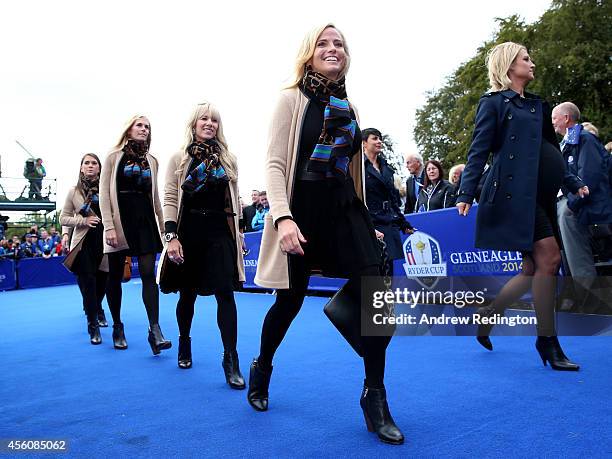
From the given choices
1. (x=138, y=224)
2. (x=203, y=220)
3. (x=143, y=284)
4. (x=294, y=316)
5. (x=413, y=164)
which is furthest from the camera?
(x=413, y=164)

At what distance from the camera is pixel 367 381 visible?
2596mm

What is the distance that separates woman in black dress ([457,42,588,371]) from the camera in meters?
3.58

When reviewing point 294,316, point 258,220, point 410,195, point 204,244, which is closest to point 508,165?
point 294,316

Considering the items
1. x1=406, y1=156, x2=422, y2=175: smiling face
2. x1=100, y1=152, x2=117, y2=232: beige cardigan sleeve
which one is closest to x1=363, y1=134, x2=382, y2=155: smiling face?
x1=100, y1=152, x2=117, y2=232: beige cardigan sleeve

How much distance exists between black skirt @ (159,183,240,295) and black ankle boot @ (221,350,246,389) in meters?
0.49

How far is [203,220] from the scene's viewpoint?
4.07m

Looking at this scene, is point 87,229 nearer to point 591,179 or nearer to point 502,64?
point 502,64

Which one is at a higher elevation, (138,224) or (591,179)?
(591,179)

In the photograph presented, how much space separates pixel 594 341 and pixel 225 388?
2.81 m

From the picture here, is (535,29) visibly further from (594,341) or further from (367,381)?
(367,381)

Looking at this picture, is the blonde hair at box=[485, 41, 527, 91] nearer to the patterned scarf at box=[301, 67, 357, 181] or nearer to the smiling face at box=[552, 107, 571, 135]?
the patterned scarf at box=[301, 67, 357, 181]

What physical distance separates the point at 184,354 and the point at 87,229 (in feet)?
8.22

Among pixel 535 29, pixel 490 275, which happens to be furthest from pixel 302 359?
pixel 535 29

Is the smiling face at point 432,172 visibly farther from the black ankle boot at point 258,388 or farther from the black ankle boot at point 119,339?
the black ankle boot at point 258,388
